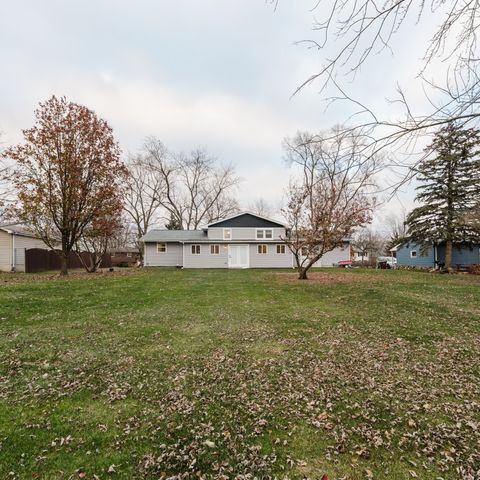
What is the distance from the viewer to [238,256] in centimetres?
2727

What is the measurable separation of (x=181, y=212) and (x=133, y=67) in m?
33.3

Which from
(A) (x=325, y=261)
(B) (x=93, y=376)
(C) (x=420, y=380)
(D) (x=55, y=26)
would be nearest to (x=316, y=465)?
(C) (x=420, y=380)

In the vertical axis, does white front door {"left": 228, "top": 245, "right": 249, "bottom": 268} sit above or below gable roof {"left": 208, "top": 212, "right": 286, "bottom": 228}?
below

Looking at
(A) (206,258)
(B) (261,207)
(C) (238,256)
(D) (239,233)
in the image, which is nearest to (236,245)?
(C) (238,256)

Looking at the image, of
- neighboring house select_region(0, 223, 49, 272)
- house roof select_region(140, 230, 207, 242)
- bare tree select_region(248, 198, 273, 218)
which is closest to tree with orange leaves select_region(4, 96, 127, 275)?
neighboring house select_region(0, 223, 49, 272)

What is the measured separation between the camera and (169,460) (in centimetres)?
248

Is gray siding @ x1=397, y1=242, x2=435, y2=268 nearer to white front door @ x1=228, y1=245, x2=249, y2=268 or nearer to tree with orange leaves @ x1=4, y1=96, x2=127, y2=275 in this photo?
white front door @ x1=228, y1=245, x2=249, y2=268

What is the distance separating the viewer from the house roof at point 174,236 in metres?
27.7

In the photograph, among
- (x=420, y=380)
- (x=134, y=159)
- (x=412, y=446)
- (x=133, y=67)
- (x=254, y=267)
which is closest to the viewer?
(x=412, y=446)

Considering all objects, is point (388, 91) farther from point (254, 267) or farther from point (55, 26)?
point (254, 267)

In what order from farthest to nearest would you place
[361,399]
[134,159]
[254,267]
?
[134,159]
[254,267]
[361,399]

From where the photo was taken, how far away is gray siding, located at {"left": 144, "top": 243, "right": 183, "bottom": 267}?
28.4 meters

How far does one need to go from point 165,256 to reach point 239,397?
85.4ft

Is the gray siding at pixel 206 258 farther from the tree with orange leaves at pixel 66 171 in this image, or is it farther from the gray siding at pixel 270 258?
the tree with orange leaves at pixel 66 171
